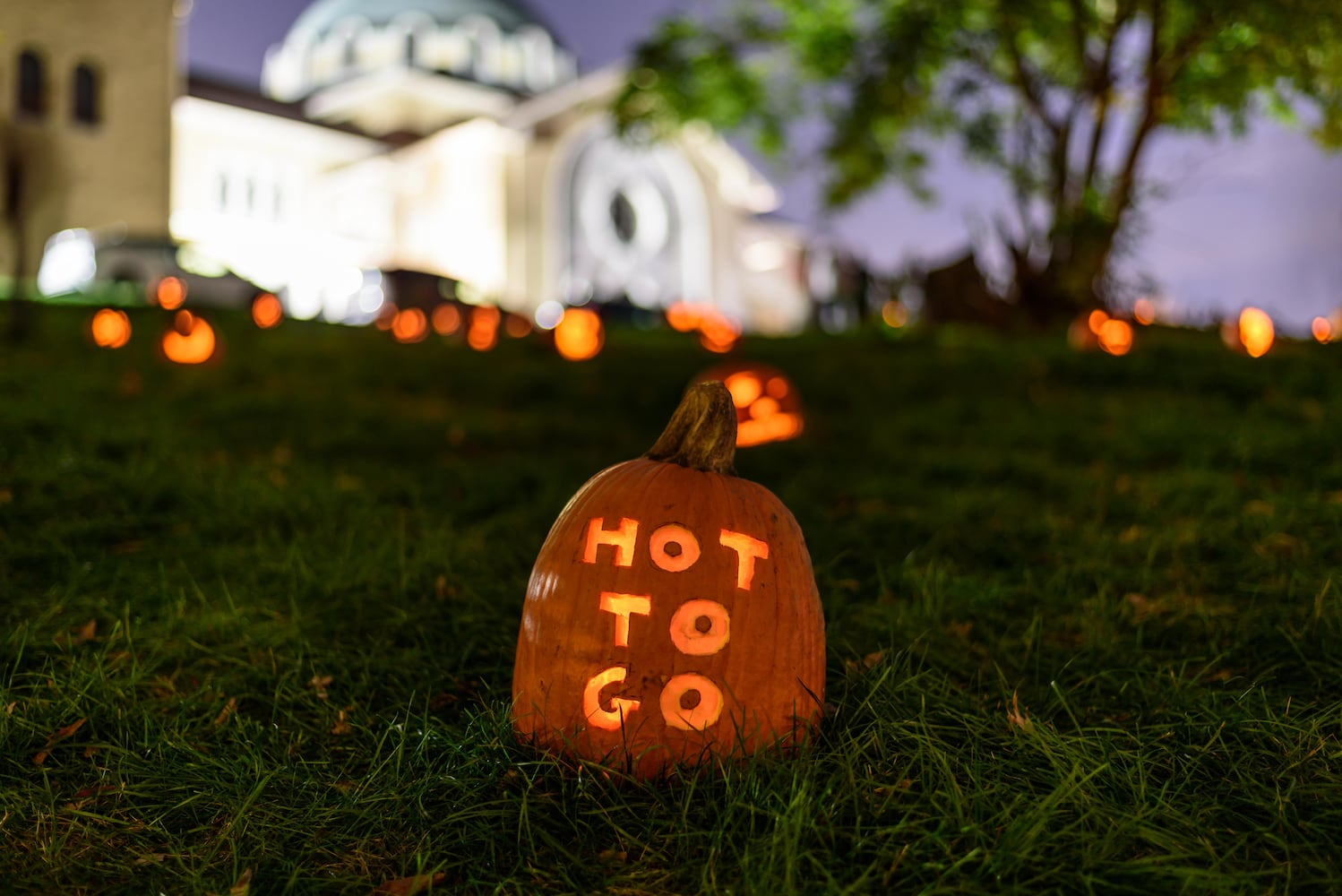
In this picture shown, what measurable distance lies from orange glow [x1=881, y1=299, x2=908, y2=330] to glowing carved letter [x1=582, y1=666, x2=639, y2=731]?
12.6 m

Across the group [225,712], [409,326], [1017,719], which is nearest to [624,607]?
[1017,719]

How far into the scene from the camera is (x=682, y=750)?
6.89 ft

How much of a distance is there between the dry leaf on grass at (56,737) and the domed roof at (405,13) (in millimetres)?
46253

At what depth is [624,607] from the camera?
215 cm

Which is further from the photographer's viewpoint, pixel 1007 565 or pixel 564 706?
pixel 1007 565

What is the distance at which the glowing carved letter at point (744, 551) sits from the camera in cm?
219

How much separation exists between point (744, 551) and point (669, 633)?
0.24 meters

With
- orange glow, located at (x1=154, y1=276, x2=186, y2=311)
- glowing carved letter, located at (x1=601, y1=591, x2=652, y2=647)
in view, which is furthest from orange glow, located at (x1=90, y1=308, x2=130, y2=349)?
glowing carved letter, located at (x1=601, y1=591, x2=652, y2=647)

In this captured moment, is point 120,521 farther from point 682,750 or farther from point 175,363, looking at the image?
point 175,363

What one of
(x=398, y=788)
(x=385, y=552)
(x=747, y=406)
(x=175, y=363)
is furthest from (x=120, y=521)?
(x=175, y=363)

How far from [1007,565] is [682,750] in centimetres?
206

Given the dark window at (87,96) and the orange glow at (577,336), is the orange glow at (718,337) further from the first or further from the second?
the dark window at (87,96)

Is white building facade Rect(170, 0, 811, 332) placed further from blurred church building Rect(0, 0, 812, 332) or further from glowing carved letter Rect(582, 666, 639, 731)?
glowing carved letter Rect(582, 666, 639, 731)

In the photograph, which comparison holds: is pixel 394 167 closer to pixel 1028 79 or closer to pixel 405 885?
pixel 1028 79
